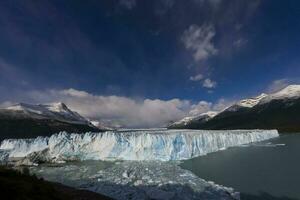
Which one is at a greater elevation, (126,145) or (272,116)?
(272,116)

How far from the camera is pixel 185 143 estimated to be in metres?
31.4

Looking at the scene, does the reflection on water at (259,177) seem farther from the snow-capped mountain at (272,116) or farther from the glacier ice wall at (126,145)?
the snow-capped mountain at (272,116)

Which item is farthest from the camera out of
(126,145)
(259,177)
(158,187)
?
(126,145)

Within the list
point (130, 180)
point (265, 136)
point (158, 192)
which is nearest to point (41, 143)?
point (130, 180)

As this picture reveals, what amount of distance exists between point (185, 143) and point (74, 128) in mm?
75315

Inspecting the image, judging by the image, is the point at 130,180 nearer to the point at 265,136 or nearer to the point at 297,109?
the point at 265,136

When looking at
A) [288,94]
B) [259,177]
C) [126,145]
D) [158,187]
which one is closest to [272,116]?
[288,94]

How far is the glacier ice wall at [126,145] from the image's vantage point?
30297mm

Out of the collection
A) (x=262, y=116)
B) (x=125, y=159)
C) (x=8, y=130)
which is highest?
(x=262, y=116)

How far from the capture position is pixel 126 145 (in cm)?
3164

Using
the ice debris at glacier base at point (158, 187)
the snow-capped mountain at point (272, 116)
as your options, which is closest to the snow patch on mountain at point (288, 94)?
the snow-capped mountain at point (272, 116)

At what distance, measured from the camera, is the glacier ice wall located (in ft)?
99.4

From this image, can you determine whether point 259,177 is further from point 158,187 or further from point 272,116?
point 272,116

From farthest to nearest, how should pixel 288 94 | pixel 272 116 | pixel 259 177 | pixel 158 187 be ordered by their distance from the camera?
pixel 288 94 → pixel 272 116 → pixel 259 177 → pixel 158 187
